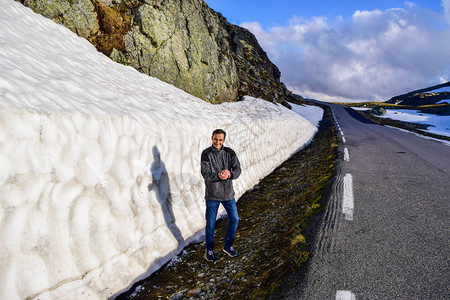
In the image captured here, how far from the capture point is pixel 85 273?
3025mm

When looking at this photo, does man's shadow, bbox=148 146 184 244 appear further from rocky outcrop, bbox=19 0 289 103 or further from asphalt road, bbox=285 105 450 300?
rocky outcrop, bbox=19 0 289 103

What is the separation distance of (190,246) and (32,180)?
9.36ft

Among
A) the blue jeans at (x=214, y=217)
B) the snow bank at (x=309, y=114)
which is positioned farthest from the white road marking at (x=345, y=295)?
the snow bank at (x=309, y=114)

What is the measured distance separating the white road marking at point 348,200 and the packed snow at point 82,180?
3.01 metres

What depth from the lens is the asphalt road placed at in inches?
101

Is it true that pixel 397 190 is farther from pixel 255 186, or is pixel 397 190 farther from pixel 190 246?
pixel 190 246

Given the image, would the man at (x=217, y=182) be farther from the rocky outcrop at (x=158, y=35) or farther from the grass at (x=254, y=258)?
the rocky outcrop at (x=158, y=35)

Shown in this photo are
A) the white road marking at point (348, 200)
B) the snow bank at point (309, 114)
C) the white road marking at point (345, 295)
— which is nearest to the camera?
the white road marking at point (345, 295)

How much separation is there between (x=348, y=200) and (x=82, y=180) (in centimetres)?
513

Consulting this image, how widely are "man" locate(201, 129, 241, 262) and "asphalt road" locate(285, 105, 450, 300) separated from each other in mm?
1486

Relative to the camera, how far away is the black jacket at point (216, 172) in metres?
3.74

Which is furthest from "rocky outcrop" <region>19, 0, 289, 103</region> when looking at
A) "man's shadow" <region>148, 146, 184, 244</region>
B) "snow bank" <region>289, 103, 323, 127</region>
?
"snow bank" <region>289, 103, 323, 127</region>

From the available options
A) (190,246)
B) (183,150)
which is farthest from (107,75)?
(190,246)

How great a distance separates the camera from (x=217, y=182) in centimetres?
379
